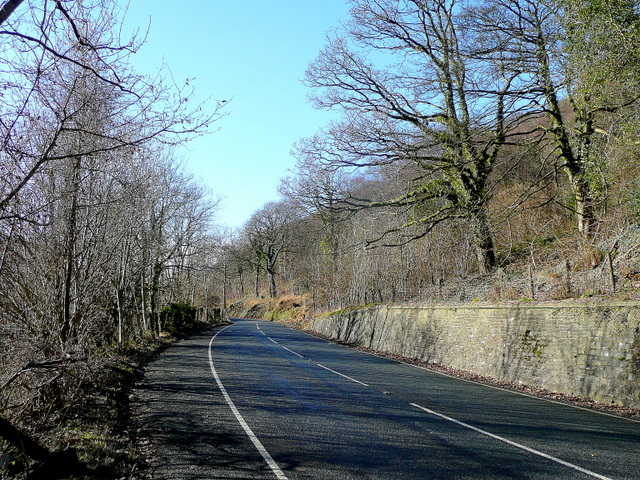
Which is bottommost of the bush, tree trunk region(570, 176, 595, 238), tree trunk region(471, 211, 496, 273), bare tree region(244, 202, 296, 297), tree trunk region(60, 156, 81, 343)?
the bush

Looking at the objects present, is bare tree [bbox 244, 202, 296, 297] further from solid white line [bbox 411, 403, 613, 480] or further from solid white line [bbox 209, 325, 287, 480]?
solid white line [bbox 411, 403, 613, 480]

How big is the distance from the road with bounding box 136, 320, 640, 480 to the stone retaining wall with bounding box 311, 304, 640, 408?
122 centimetres

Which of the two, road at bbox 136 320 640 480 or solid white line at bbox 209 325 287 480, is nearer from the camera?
solid white line at bbox 209 325 287 480

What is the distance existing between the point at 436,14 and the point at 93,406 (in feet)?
64.7

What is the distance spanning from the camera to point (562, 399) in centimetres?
1090

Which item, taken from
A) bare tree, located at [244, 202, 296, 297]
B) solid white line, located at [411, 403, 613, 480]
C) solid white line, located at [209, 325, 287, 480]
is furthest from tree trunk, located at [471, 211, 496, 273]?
bare tree, located at [244, 202, 296, 297]

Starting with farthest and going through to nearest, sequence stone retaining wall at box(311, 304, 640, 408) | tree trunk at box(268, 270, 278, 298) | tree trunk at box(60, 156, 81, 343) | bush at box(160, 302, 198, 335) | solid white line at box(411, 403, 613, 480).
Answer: tree trunk at box(268, 270, 278, 298) < bush at box(160, 302, 198, 335) < stone retaining wall at box(311, 304, 640, 408) < tree trunk at box(60, 156, 81, 343) < solid white line at box(411, 403, 613, 480)

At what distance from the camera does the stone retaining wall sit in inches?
401

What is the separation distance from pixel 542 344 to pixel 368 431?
7370 millimetres

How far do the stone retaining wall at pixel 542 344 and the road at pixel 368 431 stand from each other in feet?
4.01

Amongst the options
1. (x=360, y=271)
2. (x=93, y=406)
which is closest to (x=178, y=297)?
(x=360, y=271)

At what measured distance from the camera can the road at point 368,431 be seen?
5.64 m

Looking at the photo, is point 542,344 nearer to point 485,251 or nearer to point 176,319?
point 485,251

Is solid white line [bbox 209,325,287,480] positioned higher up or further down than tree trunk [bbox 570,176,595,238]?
further down
